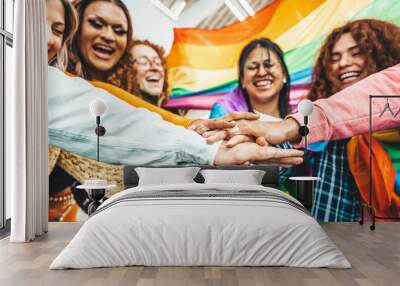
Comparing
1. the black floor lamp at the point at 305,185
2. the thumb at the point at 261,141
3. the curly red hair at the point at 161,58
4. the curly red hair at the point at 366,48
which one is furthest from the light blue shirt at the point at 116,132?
the curly red hair at the point at 366,48

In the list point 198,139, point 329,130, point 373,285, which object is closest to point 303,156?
point 329,130

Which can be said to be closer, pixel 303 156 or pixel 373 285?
pixel 373 285

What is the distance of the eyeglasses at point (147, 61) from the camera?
23.7 ft

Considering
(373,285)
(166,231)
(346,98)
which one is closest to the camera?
(373,285)

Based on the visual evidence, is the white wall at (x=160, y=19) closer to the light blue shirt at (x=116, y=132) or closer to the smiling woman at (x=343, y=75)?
the light blue shirt at (x=116, y=132)

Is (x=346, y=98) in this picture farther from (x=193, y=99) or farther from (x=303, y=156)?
(x=193, y=99)

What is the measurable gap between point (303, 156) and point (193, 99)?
5.34 ft

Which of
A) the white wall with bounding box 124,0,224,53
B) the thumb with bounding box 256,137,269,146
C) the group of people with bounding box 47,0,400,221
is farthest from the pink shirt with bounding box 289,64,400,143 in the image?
the white wall with bounding box 124,0,224,53

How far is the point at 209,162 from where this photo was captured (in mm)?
7148

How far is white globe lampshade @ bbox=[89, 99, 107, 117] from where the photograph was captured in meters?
6.82

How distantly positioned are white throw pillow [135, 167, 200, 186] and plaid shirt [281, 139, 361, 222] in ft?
4.71

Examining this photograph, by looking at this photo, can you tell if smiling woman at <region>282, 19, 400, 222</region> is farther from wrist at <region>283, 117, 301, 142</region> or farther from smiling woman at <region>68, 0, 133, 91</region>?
smiling woman at <region>68, 0, 133, 91</region>

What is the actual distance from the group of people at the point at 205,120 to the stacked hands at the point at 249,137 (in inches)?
0.5

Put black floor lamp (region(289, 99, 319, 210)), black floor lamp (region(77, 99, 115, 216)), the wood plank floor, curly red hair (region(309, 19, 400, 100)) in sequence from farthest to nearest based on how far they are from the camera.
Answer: curly red hair (region(309, 19, 400, 100)) < black floor lamp (region(289, 99, 319, 210)) < black floor lamp (region(77, 99, 115, 216)) < the wood plank floor
